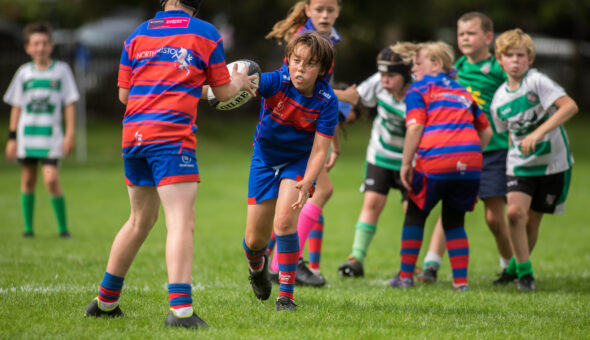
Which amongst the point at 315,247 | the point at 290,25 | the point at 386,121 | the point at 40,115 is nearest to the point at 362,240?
the point at 315,247

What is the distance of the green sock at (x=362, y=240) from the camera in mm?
6809

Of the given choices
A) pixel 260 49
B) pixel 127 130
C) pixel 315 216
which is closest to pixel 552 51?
pixel 260 49

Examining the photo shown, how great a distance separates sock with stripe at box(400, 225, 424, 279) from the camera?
19.6ft

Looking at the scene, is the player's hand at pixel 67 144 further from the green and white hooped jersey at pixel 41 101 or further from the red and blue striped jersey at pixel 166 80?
the red and blue striped jersey at pixel 166 80

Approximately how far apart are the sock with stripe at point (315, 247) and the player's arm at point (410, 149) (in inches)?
43.8

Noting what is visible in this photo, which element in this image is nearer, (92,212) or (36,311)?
(36,311)

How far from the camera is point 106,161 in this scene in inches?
749

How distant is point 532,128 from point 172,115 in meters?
3.49

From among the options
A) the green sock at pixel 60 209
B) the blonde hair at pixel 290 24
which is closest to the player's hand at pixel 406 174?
the blonde hair at pixel 290 24

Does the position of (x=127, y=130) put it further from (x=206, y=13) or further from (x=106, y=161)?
(x=206, y=13)

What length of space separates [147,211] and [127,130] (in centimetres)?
50

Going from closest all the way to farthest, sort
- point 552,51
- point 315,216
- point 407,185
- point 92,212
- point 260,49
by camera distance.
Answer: point 407,185 → point 315,216 → point 92,212 → point 260,49 → point 552,51

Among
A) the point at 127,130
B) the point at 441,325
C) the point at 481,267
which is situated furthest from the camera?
the point at 481,267

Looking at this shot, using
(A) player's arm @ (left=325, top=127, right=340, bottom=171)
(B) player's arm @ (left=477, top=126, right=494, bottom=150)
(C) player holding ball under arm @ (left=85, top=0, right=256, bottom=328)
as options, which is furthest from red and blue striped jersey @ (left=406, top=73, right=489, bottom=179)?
(C) player holding ball under arm @ (left=85, top=0, right=256, bottom=328)
